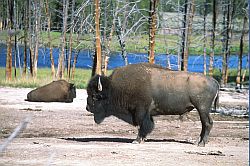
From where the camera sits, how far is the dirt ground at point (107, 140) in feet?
34.7

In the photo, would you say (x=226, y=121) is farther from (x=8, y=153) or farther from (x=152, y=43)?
(x=8, y=153)

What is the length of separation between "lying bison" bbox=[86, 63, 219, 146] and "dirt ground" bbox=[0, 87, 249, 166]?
1.73 ft

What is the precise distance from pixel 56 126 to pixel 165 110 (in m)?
4.06

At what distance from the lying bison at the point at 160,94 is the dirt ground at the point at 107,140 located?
53cm

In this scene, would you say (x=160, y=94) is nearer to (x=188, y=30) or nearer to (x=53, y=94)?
(x=53, y=94)

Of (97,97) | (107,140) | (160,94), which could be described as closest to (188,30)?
(97,97)

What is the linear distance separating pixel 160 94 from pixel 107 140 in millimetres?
1461

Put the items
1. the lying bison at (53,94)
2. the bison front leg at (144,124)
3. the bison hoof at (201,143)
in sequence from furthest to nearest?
the lying bison at (53,94) → the bison front leg at (144,124) → the bison hoof at (201,143)

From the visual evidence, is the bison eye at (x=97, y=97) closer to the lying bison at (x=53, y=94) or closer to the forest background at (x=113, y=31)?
Answer: the forest background at (x=113, y=31)

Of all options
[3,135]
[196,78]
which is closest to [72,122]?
[3,135]

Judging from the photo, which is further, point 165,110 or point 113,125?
point 113,125

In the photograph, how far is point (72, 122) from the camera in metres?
18.5

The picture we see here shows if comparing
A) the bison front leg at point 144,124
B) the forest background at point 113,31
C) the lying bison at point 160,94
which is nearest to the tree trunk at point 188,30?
the forest background at point 113,31

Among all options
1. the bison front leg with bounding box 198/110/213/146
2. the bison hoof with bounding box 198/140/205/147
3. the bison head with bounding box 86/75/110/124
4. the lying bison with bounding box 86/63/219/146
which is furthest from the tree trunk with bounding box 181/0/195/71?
the bison hoof with bounding box 198/140/205/147
